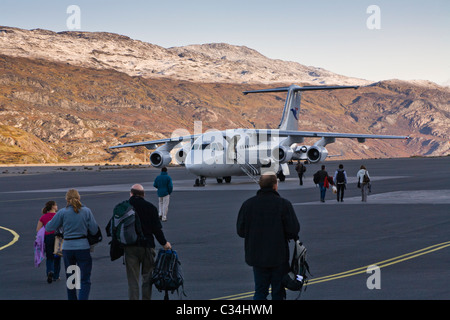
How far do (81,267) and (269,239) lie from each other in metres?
3.22

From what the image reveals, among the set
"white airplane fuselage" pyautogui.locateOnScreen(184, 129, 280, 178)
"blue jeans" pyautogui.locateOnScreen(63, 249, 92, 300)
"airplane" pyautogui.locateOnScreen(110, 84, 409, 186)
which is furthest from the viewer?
"airplane" pyautogui.locateOnScreen(110, 84, 409, 186)

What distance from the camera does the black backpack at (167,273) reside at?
956 cm

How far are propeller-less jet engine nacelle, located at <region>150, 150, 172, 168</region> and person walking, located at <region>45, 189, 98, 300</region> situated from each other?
3537cm

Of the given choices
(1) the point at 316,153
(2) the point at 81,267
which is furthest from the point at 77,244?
(1) the point at 316,153

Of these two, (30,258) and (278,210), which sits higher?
(278,210)

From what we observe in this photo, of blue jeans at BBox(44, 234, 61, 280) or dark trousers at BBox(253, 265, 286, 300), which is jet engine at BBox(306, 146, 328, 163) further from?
dark trousers at BBox(253, 265, 286, 300)

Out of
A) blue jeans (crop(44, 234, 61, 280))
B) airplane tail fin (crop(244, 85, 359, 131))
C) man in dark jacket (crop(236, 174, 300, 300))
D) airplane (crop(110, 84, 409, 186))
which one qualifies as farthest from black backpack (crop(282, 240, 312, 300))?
airplane tail fin (crop(244, 85, 359, 131))

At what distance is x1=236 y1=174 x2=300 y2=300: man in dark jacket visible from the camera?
8695 mm

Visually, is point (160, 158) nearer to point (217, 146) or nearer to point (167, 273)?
point (217, 146)

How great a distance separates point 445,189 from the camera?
35875mm

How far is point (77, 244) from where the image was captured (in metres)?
10.4
